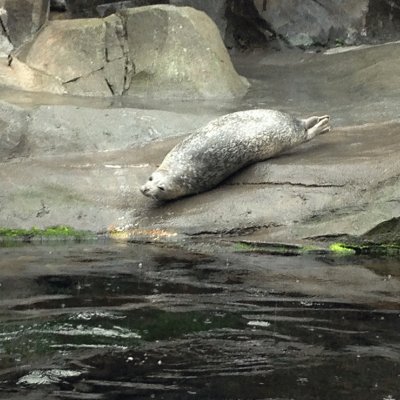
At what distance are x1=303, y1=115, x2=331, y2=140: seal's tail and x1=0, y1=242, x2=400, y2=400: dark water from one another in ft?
7.35

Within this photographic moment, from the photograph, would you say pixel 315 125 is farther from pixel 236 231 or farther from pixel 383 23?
pixel 383 23

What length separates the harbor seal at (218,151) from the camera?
23.1ft

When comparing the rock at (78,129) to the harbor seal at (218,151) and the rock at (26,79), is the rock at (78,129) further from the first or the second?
the rock at (26,79)

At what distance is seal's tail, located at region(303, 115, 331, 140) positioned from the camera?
25.2 feet

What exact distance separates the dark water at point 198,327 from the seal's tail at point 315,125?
224 cm

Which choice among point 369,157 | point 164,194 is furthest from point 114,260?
point 369,157

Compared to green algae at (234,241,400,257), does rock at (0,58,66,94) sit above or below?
above

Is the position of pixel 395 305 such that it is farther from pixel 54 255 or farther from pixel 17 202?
pixel 17 202

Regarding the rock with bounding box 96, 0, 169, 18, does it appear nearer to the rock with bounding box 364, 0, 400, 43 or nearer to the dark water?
the rock with bounding box 364, 0, 400, 43

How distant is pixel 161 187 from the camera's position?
691cm

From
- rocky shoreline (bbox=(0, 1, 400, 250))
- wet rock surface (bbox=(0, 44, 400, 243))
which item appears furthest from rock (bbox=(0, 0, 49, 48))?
wet rock surface (bbox=(0, 44, 400, 243))

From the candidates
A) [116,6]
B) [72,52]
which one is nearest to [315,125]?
[72,52]

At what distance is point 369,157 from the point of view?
680cm

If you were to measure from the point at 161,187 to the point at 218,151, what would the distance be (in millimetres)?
657
